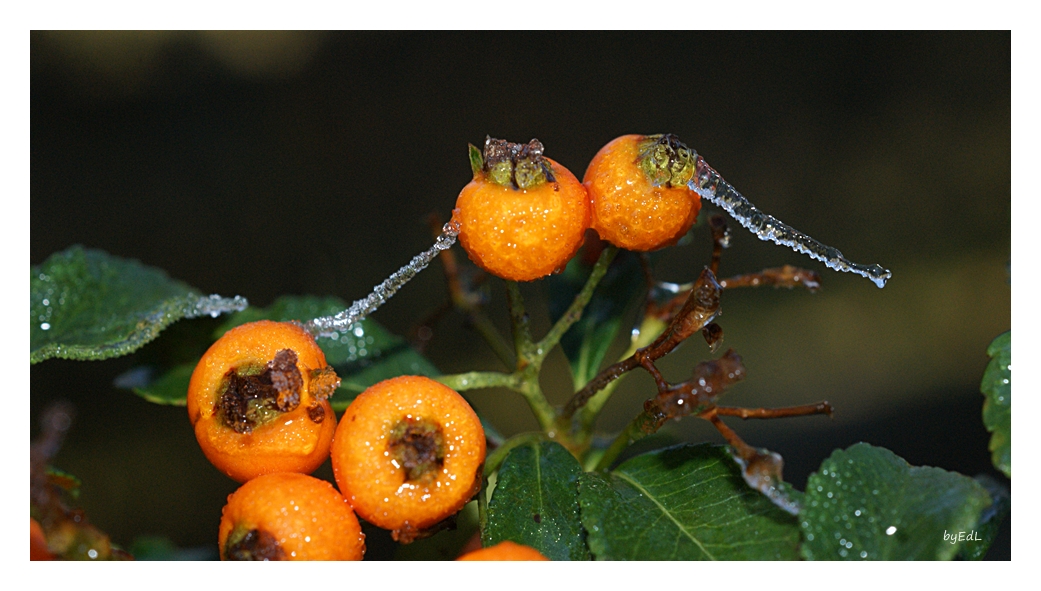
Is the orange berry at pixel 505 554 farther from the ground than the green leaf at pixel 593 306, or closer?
closer

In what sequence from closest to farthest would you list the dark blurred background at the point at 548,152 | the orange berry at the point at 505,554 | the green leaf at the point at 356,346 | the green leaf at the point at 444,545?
the orange berry at the point at 505,554 < the green leaf at the point at 444,545 < the green leaf at the point at 356,346 < the dark blurred background at the point at 548,152

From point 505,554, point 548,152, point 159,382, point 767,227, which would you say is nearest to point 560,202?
point 767,227

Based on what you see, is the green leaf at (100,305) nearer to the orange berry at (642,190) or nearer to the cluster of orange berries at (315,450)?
the cluster of orange berries at (315,450)

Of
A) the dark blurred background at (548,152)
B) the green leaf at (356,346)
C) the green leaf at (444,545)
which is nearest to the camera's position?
the green leaf at (444,545)

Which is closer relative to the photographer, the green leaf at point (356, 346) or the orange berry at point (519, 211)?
the orange berry at point (519, 211)

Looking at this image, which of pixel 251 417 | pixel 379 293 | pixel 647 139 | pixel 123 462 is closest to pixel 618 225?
pixel 647 139

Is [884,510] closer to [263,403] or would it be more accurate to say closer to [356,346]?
[263,403]

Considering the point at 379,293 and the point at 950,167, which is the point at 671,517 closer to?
the point at 379,293

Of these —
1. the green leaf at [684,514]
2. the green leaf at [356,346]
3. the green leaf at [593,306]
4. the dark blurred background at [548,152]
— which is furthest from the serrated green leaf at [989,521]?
the dark blurred background at [548,152]
